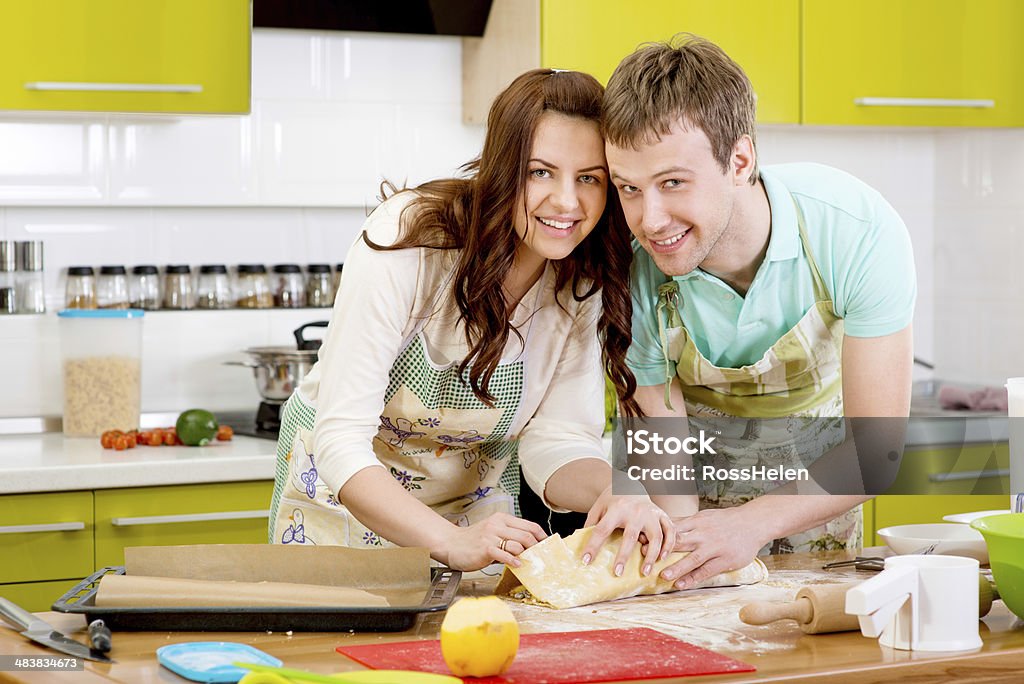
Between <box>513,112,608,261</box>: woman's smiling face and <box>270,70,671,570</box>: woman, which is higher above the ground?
<box>513,112,608,261</box>: woman's smiling face

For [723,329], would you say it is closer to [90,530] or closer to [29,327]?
[90,530]

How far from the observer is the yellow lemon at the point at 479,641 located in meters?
1.13

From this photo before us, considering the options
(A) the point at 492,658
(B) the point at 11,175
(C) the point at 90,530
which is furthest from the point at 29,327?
(A) the point at 492,658

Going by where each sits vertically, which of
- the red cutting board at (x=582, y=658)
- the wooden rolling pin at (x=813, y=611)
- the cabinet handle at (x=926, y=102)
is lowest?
the red cutting board at (x=582, y=658)

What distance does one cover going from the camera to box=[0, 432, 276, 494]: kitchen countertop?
241 cm

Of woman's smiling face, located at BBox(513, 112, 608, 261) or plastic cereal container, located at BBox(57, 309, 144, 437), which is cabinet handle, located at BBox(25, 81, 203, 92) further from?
woman's smiling face, located at BBox(513, 112, 608, 261)

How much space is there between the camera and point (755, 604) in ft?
4.26

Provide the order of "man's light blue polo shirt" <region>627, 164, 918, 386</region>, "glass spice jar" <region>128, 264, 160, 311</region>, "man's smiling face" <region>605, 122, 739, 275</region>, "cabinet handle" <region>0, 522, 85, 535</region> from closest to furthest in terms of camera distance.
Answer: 1. "man's smiling face" <region>605, 122, 739, 275</region>
2. "man's light blue polo shirt" <region>627, 164, 918, 386</region>
3. "cabinet handle" <region>0, 522, 85, 535</region>
4. "glass spice jar" <region>128, 264, 160, 311</region>

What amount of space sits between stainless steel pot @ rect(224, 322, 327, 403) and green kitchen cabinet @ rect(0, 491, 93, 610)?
48 centimetres

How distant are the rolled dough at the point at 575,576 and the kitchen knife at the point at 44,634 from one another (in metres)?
0.47

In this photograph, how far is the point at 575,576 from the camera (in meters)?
1.46

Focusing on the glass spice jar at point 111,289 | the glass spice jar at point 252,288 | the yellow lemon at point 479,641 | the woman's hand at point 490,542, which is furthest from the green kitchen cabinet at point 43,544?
the yellow lemon at point 479,641

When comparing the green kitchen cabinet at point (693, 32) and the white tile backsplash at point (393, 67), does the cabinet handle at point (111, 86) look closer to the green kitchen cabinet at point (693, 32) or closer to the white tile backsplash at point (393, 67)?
the white tile backsplash at point (393, 67)

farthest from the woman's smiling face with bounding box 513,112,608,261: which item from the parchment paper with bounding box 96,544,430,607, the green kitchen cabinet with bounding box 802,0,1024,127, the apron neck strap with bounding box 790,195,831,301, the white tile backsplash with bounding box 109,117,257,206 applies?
the green kitchen cabinet with bounding box 802,0,1024,127
